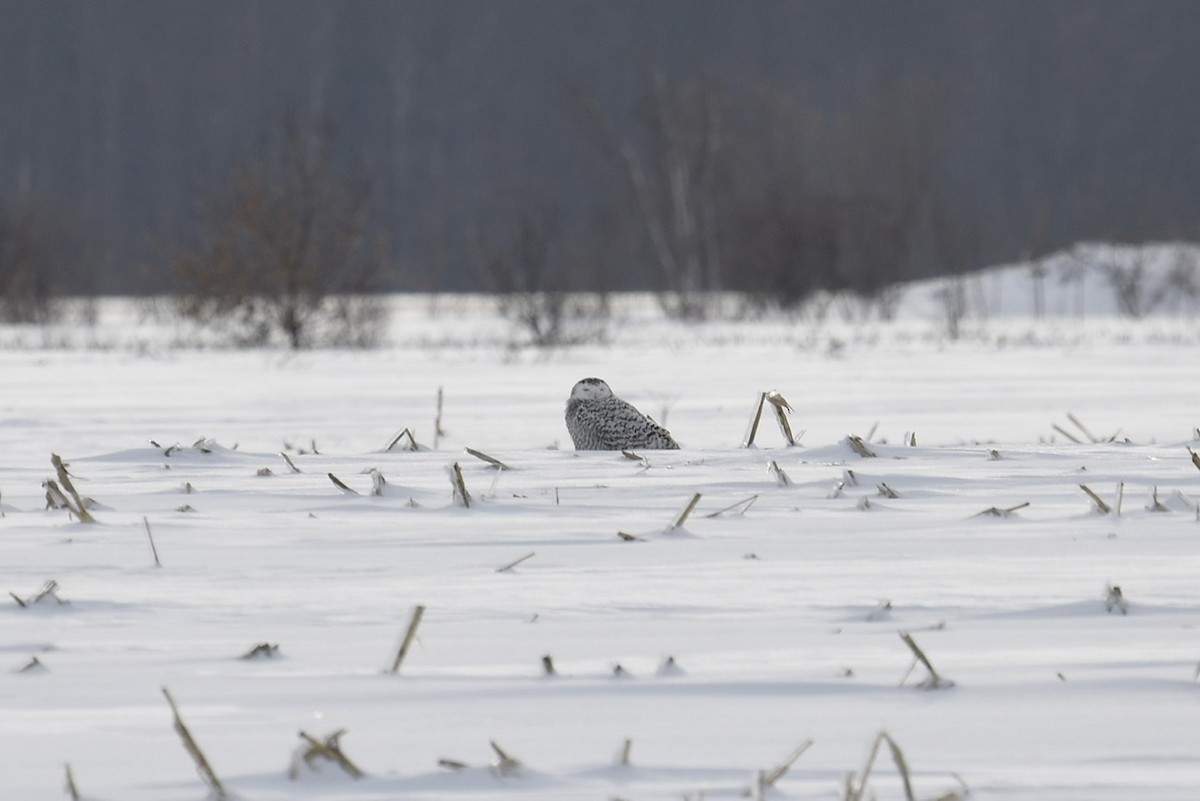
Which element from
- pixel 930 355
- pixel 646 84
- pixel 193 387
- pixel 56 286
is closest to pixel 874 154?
pixel 646 84

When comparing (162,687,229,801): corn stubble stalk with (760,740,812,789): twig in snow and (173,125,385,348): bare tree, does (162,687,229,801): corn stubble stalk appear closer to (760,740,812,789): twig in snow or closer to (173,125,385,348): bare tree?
(760,740,812,789): twig in snow

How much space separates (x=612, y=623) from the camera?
2180 mm

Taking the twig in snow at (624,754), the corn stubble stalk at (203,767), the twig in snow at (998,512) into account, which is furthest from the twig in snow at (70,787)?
the twig in snow at (998,512)

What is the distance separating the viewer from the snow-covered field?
1.64m

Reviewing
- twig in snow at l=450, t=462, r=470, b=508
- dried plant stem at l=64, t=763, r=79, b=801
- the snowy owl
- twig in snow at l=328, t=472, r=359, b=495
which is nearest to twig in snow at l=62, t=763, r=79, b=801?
dried plant stem at l=64, t=763, r=79, b=801

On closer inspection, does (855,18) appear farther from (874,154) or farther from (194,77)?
(874,154)

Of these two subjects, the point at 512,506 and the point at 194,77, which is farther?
the point at 194,77

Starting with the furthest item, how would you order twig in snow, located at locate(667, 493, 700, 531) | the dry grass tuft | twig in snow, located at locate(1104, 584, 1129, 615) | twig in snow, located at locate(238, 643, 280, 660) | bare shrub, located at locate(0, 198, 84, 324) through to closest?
1. bare shrub, located at locate(0, 198, 84, 324)
2. the dry grass tuft
3. twig in snow, located at locate(667, 493, 700, 531)
4. twig in snow, located at locate(1104, 584, 1129, 615)
5. twig in snow, located at locate(238, 643, 280, 660)

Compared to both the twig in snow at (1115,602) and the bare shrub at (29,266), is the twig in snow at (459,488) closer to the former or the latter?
the twig in snow at (1115,602)

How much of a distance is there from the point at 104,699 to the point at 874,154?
37.7 meters

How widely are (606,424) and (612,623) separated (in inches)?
114

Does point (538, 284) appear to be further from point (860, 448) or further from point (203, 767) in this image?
point (203, 767)

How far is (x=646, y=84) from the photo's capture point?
103 feet

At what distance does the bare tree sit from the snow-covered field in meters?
15.6
